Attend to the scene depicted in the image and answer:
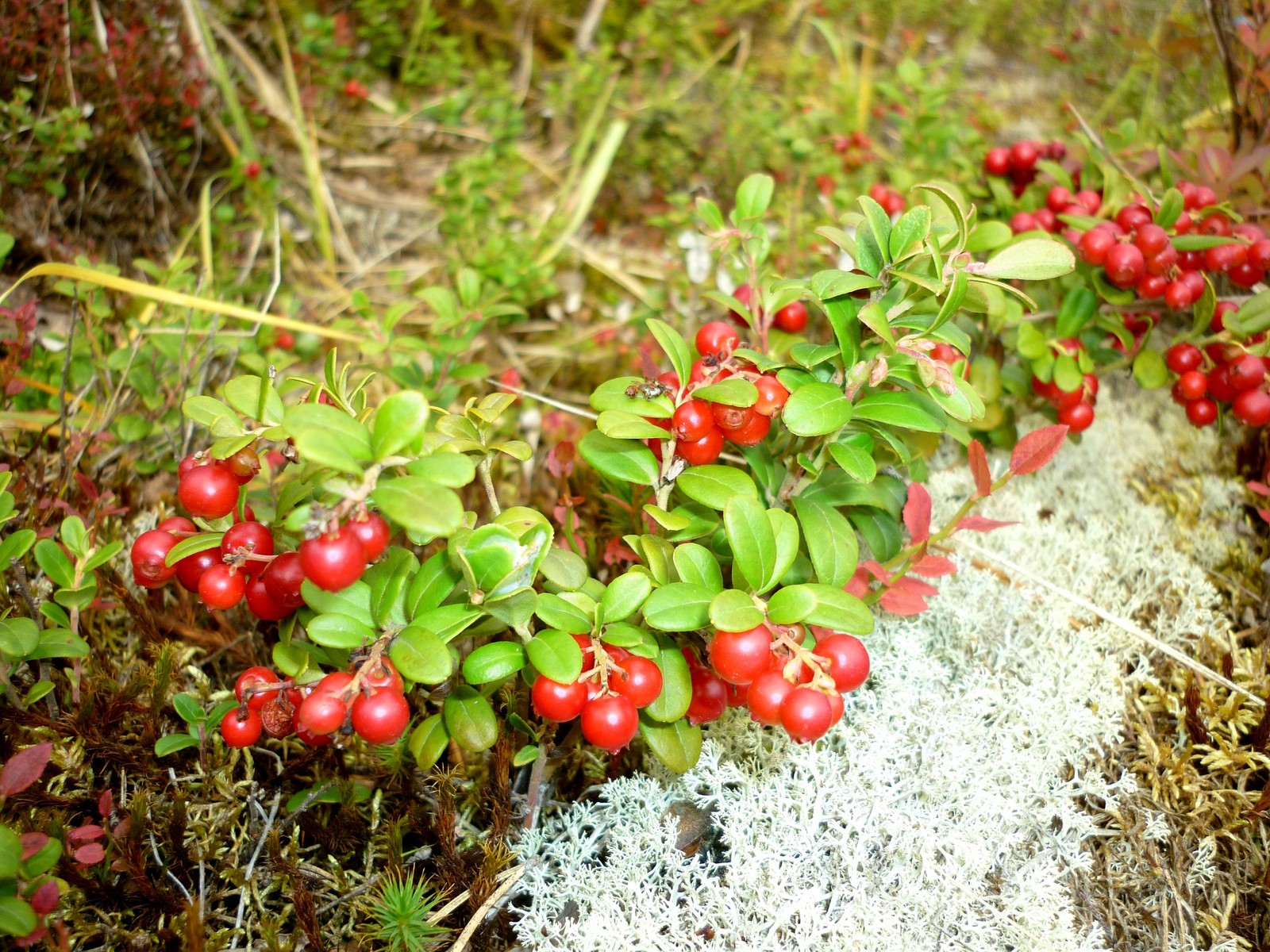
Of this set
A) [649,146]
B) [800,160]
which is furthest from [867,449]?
[649,146]

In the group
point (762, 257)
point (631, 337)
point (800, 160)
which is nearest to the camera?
point (762, 257)

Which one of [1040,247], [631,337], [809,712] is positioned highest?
[1040,247]

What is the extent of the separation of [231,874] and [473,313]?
1.66 metres

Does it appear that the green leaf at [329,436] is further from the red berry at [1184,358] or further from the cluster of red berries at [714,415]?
the red berry at [1184,358]

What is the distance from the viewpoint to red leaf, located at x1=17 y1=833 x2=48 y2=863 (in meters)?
1.30

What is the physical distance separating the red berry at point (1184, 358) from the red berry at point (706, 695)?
1.64 m

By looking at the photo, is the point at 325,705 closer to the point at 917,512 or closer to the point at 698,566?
the point at 698,566

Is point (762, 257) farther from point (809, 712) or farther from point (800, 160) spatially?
point (800, 160)

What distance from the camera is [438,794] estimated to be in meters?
1.68

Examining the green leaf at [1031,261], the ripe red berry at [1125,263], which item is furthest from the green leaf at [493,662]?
the ripe red berry at [1125,263]

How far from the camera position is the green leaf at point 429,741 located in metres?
1.54

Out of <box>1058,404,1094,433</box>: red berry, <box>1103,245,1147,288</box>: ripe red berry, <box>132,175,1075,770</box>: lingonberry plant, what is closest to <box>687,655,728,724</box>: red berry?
<box>132,175,1075,770</box>: lingonberry plant

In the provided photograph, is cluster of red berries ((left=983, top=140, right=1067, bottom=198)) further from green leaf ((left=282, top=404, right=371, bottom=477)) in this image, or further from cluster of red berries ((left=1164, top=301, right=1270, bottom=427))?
green leaf ((left=282, top=404, right=371, bottom=477))

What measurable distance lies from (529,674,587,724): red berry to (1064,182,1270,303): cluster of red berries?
1815 mm
